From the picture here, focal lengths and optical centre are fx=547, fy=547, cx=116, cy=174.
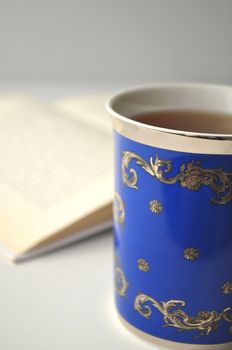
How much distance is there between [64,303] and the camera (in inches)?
20.2

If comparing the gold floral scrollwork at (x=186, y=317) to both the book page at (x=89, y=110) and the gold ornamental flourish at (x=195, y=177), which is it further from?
the book page at (x=89, y=110)

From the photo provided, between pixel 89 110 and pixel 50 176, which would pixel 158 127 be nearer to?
pixel 50 176

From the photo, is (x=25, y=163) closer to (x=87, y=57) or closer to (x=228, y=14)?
(x=87, y=57)

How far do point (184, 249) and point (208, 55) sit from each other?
2.87 ft

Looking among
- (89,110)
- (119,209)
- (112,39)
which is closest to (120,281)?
(119,209)

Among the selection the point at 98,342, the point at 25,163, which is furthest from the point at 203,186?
the point at 25,163

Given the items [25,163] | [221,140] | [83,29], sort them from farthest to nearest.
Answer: [83,29] < [25,163] < [221,140]

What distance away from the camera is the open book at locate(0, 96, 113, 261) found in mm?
588

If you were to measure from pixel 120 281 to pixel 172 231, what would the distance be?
88 mm

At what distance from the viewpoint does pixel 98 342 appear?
1.52ft

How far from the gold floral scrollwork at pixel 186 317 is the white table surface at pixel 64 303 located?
0.12 ft

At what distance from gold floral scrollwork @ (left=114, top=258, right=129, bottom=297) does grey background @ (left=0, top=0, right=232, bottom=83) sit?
0.76 m

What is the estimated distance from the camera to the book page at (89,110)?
82 cm

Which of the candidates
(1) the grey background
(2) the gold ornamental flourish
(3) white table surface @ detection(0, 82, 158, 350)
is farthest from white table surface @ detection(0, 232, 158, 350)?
(1) the grey background
